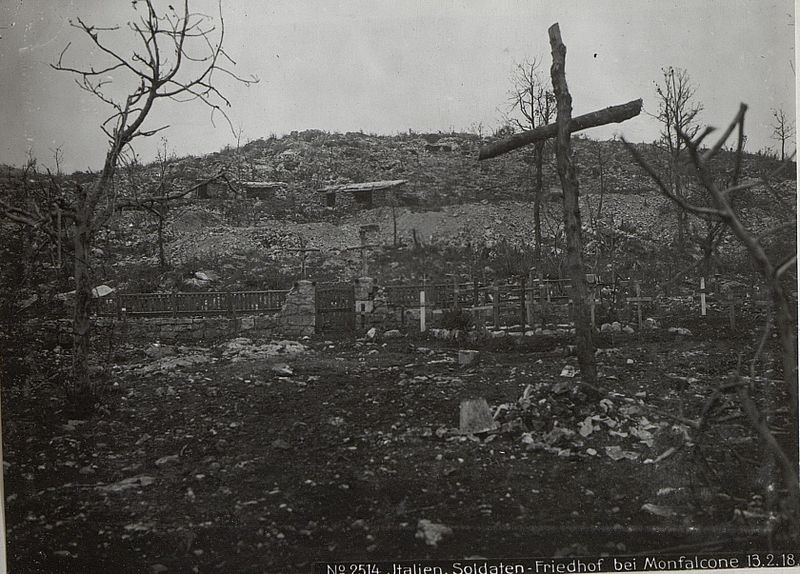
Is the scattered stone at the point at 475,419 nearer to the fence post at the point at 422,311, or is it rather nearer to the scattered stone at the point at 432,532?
the scattered stone at the point at 432,532

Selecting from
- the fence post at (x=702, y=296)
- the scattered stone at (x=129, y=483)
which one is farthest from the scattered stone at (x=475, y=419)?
the scattered stone at (x=129, y=483)

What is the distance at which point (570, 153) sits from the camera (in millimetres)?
3248

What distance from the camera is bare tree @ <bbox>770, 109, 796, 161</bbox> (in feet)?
10.1

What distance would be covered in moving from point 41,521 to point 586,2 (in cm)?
394

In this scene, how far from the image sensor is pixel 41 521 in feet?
8.77

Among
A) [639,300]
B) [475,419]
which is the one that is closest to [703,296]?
[639,300]

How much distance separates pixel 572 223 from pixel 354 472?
6.28 feet

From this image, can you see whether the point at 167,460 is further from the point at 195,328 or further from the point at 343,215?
the point at 343,215

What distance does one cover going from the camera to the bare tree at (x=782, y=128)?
3.08 metres

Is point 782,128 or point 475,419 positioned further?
point 782,128

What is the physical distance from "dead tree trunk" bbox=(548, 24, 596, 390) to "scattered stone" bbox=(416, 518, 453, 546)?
3.97 feet

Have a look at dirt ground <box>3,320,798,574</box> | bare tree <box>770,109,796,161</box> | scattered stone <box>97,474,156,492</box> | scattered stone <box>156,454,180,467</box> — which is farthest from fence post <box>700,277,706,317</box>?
scattered stone <box>97,474,156,492</box>

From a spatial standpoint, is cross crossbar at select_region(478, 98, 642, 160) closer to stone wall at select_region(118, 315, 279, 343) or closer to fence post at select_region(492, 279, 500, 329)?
fence post at select_region(492, 279, 500, 329)

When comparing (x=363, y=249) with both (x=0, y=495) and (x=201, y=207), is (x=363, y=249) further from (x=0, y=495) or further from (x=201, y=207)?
(x=0, y=495)
